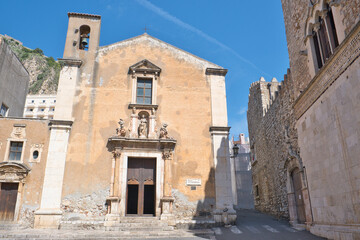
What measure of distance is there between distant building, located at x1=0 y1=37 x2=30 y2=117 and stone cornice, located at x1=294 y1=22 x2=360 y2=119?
52.9 ft

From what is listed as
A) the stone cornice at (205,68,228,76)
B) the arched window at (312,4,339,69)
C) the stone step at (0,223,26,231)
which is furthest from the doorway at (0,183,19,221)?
the arched window at (312,4,339,69)

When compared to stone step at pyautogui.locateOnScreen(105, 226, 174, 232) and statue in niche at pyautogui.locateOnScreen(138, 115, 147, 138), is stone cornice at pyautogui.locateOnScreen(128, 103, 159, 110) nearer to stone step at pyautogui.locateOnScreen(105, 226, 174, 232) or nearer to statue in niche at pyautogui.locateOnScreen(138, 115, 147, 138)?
statue in niche at pyautogui.locateOnScreen(138, 115, 147, 138)

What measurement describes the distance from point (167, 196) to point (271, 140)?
843 cm

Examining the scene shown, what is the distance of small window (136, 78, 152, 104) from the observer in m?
14.2

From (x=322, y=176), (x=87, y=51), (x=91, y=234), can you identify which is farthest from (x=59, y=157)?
(x=322, y=176)

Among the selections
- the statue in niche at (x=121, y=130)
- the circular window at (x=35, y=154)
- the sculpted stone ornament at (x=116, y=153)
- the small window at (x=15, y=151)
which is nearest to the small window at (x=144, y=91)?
the statue in niche at (x=121, y=130)

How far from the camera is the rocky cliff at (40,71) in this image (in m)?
69.0

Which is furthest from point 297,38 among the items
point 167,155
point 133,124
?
point 133,124

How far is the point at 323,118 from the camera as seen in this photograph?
9.09 m

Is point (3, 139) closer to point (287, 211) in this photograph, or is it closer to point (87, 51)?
point (87, 51)

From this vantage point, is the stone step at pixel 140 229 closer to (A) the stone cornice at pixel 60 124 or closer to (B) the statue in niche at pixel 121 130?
(B) the statue in niche at pixel 121 130

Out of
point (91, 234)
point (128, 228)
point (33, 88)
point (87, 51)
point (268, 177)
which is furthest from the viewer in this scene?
point (33, 88)

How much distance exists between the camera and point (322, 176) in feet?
30.2

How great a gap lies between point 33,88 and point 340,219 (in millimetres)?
72996
